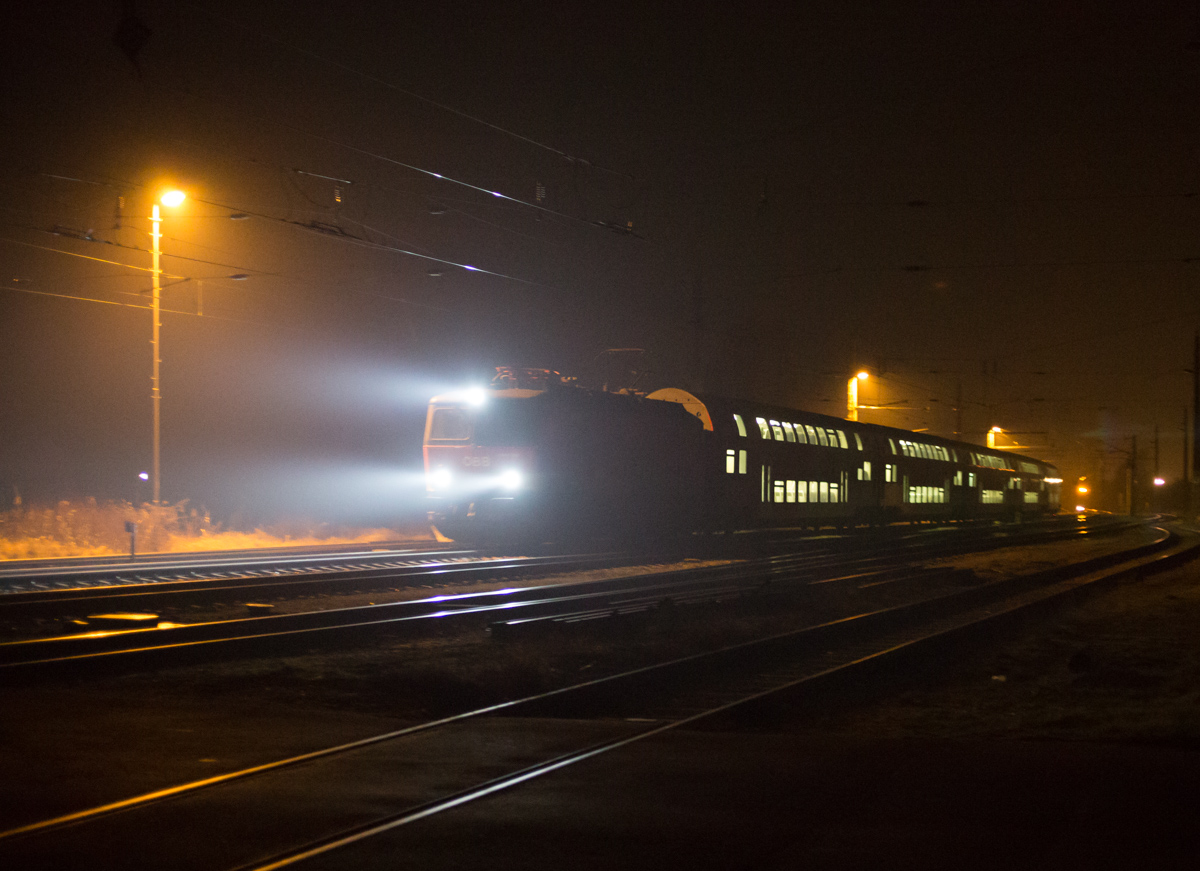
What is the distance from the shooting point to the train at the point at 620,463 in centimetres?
2411

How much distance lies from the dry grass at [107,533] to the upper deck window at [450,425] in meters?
6.27

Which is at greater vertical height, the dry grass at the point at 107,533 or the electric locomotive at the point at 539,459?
the electric locomotive at the point at 539,459

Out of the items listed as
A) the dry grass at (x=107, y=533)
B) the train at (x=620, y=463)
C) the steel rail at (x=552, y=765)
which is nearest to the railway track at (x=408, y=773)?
the steel rail at (x=552, y=765)

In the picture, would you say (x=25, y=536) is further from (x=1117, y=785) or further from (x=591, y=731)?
(x=1117, y=785)

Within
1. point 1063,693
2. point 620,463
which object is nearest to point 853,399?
point 620,463

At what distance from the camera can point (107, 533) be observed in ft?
88.8

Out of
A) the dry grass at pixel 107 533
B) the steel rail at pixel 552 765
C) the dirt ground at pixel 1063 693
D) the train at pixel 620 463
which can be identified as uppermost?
the train at pixel 620 463

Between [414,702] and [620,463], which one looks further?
[620,463]

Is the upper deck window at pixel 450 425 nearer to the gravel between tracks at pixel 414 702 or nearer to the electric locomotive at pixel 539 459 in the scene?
the electric locomotive at pixel 539 459

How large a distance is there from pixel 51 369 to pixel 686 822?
4076 centimetres

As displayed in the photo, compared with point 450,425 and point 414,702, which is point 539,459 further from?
point 414,702

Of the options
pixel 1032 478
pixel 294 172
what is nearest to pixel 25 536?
pixel 294 172

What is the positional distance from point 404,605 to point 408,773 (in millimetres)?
8425

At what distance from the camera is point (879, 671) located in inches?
424
